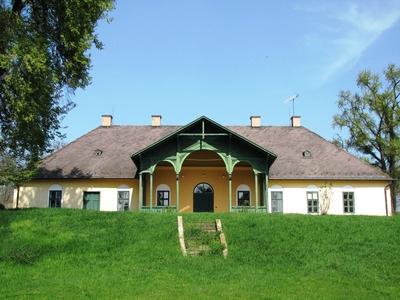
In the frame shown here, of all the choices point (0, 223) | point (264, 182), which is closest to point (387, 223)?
point (264, 182)

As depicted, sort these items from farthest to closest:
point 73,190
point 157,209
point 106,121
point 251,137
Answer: point 106,121, point 251,137, point 73,190, point 157,209

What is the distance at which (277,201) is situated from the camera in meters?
31.0

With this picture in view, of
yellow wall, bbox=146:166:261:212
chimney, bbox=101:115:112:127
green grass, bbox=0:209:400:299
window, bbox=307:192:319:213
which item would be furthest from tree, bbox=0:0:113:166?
window, bbox=307:192:319:213

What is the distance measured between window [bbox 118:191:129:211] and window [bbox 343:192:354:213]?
509 inches

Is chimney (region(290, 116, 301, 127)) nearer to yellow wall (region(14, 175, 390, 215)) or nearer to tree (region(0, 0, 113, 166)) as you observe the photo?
yellow wall (region(14, 175, 390, 215))

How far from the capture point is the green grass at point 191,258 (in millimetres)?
13805

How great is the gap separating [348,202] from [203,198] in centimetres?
864

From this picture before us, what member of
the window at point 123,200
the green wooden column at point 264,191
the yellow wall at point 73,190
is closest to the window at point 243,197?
the green wooden column at point 264,191

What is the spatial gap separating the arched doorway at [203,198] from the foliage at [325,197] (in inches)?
254

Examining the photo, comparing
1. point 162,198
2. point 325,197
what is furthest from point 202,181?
point 325,197

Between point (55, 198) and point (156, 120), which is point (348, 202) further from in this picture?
point (55, 198)

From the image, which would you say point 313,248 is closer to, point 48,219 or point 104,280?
point 104,280

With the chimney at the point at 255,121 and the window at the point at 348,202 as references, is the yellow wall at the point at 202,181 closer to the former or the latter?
the window at the point at 348,202

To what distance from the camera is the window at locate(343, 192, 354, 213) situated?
3077 centimetres
